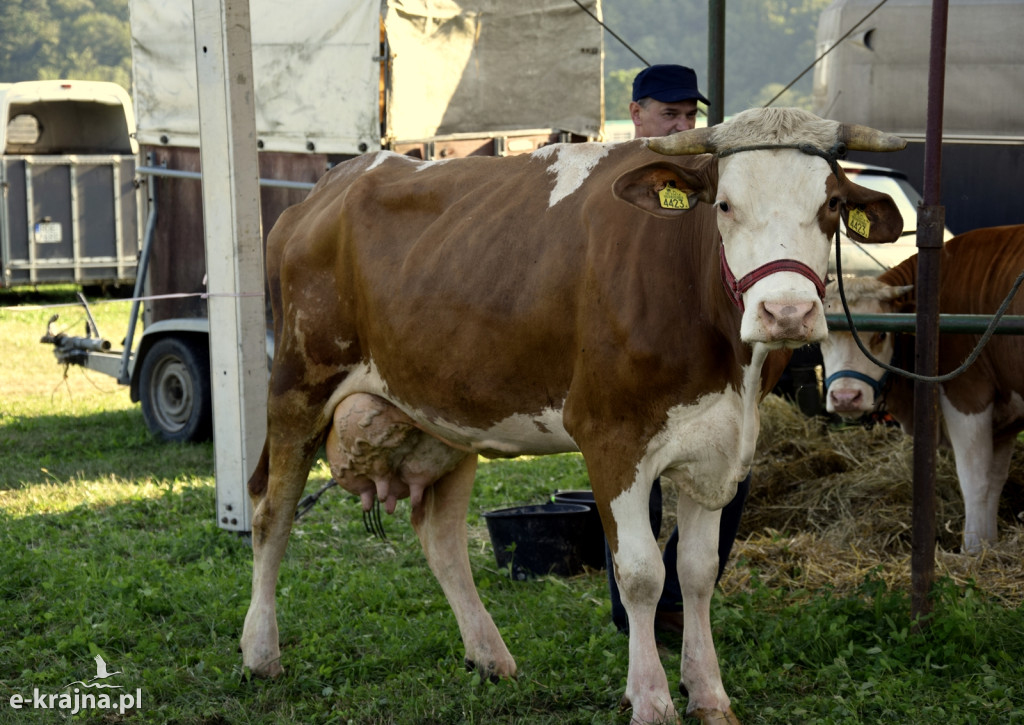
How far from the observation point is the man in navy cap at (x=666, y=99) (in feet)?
16.2

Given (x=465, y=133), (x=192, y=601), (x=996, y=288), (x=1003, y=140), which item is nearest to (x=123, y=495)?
(x=192, y=601)

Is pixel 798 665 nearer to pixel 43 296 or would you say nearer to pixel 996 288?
pixel 996 288

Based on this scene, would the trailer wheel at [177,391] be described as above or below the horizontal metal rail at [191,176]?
below

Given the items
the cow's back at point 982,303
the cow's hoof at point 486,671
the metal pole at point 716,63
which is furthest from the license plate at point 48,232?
the cow's hoof at point 486,671

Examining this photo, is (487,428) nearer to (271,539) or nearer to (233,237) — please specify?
(271,539)

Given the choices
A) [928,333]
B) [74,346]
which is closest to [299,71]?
[74,346]

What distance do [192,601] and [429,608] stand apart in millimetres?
1057

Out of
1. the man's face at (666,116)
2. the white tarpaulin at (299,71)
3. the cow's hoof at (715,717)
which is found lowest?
the cow's hoof at (715,717)

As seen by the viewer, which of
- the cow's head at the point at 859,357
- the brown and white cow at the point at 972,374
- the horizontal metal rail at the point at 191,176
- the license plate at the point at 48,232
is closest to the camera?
the brown and white cow at the point at 972,374

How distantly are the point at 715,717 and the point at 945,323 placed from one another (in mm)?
1669

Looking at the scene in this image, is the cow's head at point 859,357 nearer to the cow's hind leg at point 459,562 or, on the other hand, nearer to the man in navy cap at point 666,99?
the man in navy cap at point 666,99

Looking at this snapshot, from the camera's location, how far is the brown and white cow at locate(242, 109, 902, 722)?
330 cm

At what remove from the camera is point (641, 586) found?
364 centimetres

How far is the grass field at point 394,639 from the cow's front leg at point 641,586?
0.27 m
